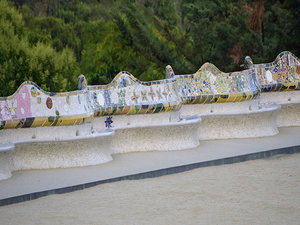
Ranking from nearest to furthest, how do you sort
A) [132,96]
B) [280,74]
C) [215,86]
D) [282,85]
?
[132,96] → [215,86] → [282,85] → [280,74]

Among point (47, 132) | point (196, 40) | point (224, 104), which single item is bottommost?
point (47, 132)

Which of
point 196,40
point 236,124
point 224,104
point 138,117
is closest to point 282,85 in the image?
point 224,104

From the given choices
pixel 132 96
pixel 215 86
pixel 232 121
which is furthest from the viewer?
pixel 215 86

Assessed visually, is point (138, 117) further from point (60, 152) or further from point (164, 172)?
point (60, 152)

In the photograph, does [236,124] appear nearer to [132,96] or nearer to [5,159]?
[132,96]

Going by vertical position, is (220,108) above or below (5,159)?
above

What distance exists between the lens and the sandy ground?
21.2 ft

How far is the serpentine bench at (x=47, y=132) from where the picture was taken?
8406 mm

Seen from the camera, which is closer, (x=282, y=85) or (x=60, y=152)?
(x=60, y=152)

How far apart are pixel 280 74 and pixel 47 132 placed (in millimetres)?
5761

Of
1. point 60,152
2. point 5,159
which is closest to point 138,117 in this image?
point 60,152

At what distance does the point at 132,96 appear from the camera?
33.0 feet

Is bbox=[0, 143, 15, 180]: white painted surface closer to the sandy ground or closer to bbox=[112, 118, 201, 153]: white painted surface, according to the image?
the sandy ground

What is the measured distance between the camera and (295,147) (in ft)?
33.2
